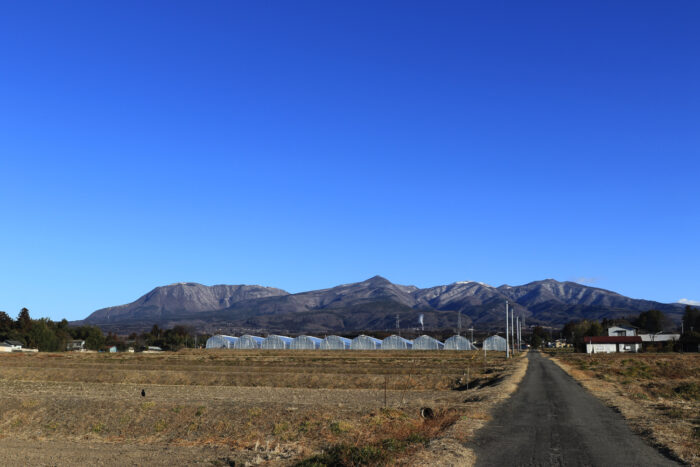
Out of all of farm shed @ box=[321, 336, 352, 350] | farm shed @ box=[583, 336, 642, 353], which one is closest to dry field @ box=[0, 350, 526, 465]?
farm shed @ box=[583, 336, 642, 353]

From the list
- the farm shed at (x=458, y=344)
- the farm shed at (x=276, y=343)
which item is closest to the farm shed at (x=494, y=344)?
the farm shed at (x=458, y=344)

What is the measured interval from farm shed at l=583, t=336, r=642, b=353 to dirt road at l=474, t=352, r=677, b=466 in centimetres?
13209

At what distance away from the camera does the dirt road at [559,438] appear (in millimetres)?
18531

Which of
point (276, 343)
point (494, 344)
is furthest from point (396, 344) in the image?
point (276, 343)

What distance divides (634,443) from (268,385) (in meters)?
40.0

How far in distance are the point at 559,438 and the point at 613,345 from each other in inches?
5904

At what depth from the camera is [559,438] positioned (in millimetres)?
22406

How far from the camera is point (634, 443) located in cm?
2134

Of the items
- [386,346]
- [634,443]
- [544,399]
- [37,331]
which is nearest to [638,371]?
[544,399]

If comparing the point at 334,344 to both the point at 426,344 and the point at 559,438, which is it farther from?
the point at 559,438

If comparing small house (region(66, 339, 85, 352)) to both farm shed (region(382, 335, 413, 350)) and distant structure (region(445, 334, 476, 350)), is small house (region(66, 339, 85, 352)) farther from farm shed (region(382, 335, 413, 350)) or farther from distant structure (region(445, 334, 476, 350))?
distant structure (region(445, 334, 476, 350))

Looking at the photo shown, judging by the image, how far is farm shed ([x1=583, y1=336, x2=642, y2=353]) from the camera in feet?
513

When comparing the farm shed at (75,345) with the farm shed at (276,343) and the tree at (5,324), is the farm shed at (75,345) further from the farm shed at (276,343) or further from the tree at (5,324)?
the farm shed at (276,343)

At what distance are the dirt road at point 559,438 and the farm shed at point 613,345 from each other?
433ft
